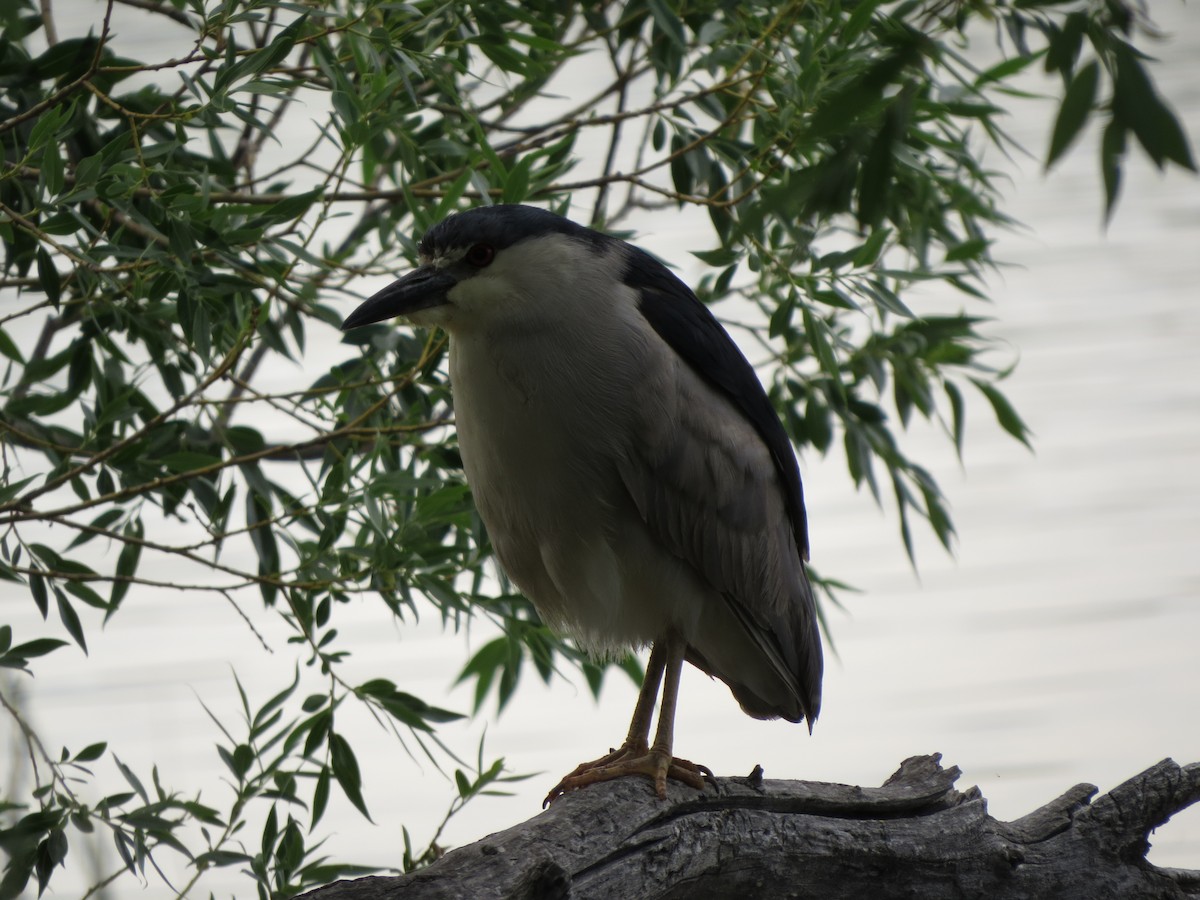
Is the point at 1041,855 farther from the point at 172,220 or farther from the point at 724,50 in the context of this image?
the point at 172,220

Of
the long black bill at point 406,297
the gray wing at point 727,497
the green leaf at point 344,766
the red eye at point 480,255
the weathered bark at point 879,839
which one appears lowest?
the weathered bark at point 879,839

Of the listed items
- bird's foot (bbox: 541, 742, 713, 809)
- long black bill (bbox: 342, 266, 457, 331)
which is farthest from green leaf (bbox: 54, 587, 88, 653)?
bird's foot (bbox: 541, 742, 713, 809)

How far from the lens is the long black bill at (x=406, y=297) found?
1.60 m

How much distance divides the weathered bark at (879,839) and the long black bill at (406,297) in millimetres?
633

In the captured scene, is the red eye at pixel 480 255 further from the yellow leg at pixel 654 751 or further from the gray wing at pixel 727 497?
the yellow leg at pixel 654 751

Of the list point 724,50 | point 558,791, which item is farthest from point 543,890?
point 724,50

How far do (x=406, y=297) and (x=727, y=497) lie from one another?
1.67 feet

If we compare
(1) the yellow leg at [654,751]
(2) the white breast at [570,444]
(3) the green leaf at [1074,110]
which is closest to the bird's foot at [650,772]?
(1) the yellow leg at [654,751]

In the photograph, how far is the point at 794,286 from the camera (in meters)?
1.76

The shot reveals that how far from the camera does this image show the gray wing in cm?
169

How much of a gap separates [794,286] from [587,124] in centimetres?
45

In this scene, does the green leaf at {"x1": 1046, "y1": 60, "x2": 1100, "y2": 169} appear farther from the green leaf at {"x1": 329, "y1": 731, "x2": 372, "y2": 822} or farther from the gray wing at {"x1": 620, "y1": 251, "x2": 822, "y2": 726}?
the green leaf at {"x1": 329, "y1": 731, "x2": 372, "y2": 822}

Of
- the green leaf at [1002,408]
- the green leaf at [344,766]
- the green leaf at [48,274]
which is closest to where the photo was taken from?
the green leaf at [48,274]

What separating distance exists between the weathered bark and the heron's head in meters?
0.62
